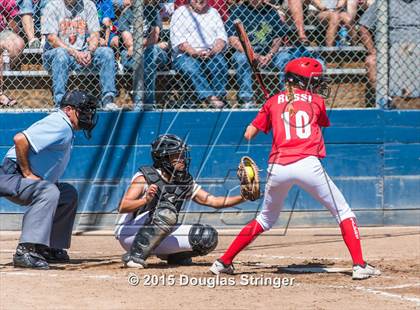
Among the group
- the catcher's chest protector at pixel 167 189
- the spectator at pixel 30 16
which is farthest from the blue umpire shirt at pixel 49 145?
the spectator at pixel 30 16

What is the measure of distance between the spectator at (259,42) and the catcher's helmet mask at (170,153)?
2864 mm

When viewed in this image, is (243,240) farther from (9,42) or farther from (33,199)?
(9,42)

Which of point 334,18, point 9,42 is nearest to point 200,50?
point 334,18

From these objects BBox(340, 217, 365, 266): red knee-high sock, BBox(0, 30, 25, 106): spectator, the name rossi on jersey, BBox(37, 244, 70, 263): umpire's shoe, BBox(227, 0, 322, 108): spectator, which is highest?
the name rossi on jersey

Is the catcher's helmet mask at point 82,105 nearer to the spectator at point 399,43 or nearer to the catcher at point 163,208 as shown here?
the catcher at point 163,208

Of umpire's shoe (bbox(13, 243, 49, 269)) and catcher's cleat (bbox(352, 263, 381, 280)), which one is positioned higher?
catcher's cleat (bbox(352, 263, 381, 280))

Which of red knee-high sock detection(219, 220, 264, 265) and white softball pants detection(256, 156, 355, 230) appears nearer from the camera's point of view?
white softball pants detection(256, 156, 355, 230)

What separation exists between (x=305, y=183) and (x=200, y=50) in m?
3.53

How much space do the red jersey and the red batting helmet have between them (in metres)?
0.07

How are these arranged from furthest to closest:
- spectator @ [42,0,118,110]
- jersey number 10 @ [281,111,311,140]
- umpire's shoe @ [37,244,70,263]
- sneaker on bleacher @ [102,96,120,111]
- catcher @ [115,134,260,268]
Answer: sneaker on bleacher @ [102,96,120,111] < spectator @ [42,0,118,110] < umpire's shoe @ [37,244,70,263] < catcher @ [115,134,260,268] < jersey number 10 @ [281,111,311,140]

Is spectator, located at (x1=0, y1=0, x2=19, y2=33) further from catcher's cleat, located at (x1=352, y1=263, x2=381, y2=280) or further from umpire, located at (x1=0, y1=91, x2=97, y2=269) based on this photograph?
catcher's cleat, located at (x1=352, y1=263, x2=381, y2=280)

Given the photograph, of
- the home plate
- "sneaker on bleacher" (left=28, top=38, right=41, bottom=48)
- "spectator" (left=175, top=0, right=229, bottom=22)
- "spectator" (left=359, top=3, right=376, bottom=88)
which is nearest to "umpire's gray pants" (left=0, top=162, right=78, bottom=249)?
the home plate

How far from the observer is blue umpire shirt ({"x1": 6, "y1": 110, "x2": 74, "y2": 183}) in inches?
296

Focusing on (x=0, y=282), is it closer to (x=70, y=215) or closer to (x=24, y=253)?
(x=24, y=253)
